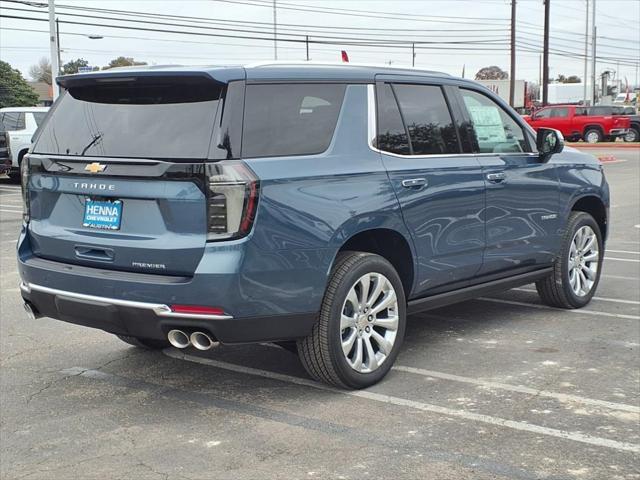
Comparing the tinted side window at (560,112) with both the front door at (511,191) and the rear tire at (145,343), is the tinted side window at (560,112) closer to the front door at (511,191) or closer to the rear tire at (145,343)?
the front door at (511,191)

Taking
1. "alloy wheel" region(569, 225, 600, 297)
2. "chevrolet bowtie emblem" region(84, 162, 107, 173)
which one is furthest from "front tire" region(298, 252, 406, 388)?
"alloy wheel" region(569, 225, 600, 297)

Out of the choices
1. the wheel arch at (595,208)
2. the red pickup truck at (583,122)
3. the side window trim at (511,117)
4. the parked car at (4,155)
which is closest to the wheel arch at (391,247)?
the side window trim at (511,117)

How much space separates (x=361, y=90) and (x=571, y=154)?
8.37 ft

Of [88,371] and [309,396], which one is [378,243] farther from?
[88,371]

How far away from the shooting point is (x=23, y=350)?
5750 millimetres

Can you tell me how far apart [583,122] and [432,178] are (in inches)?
1385

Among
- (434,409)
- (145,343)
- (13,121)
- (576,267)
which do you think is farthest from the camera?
(13,121)

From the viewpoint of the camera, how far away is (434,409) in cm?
441

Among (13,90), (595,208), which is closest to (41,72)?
(13,90)

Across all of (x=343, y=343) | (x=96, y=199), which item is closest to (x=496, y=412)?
(x=343, y=343)

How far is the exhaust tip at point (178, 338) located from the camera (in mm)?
4199

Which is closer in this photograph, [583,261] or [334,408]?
[334,408]

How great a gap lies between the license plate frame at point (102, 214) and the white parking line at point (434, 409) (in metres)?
1.39

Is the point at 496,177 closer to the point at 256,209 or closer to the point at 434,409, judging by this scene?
the point at 434,409
